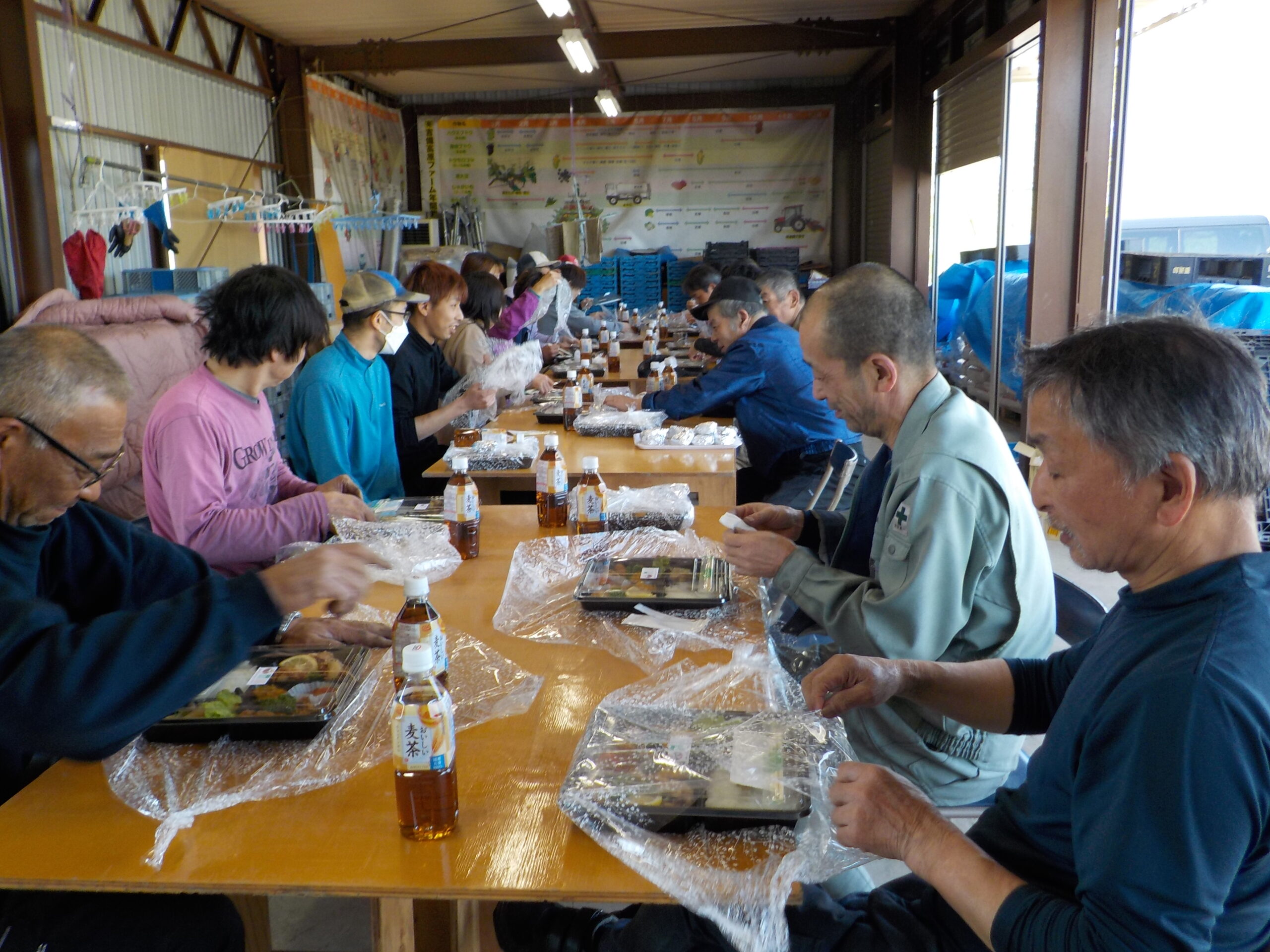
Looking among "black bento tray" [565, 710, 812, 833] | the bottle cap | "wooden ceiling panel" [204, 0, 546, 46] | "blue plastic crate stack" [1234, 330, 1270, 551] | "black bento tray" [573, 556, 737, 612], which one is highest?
"wooden ceiling panel" [204, 0, 546, 46]

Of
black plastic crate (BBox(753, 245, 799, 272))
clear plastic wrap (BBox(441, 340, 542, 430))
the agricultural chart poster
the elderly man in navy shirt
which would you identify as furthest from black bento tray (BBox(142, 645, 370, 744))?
the agricultural chart poster

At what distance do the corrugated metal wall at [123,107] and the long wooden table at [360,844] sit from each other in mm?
5256

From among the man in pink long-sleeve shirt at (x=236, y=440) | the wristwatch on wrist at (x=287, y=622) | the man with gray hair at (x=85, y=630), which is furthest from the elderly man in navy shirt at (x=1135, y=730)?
the man in pink long-sleeve shirt at (x=236, y=440)

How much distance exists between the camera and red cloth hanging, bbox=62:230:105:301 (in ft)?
17.1

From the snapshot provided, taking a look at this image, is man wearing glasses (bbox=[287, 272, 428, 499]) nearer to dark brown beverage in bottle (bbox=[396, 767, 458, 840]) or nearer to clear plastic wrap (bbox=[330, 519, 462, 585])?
clear plastic wrap (bbox=[330, 519, 462, 585])

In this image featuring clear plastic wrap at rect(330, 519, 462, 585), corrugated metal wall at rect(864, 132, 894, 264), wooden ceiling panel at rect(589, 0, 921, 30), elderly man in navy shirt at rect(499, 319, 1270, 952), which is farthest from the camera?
corrugated metal wall at rect(864, 132, 894, 264)

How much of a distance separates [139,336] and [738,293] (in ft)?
9.35

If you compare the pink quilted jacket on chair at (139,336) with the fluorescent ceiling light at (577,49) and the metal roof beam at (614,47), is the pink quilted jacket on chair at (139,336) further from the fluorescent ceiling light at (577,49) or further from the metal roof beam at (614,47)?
the metal roof beam at (614,47)

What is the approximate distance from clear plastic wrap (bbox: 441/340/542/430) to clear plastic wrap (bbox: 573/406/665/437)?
0.56 m

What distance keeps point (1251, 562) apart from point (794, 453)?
9.83 feet

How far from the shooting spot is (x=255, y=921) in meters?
1.61

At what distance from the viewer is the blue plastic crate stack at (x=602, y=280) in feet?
37.6

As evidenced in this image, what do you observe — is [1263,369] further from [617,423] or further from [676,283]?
[676,283]

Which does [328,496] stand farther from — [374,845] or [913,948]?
[913,948]
